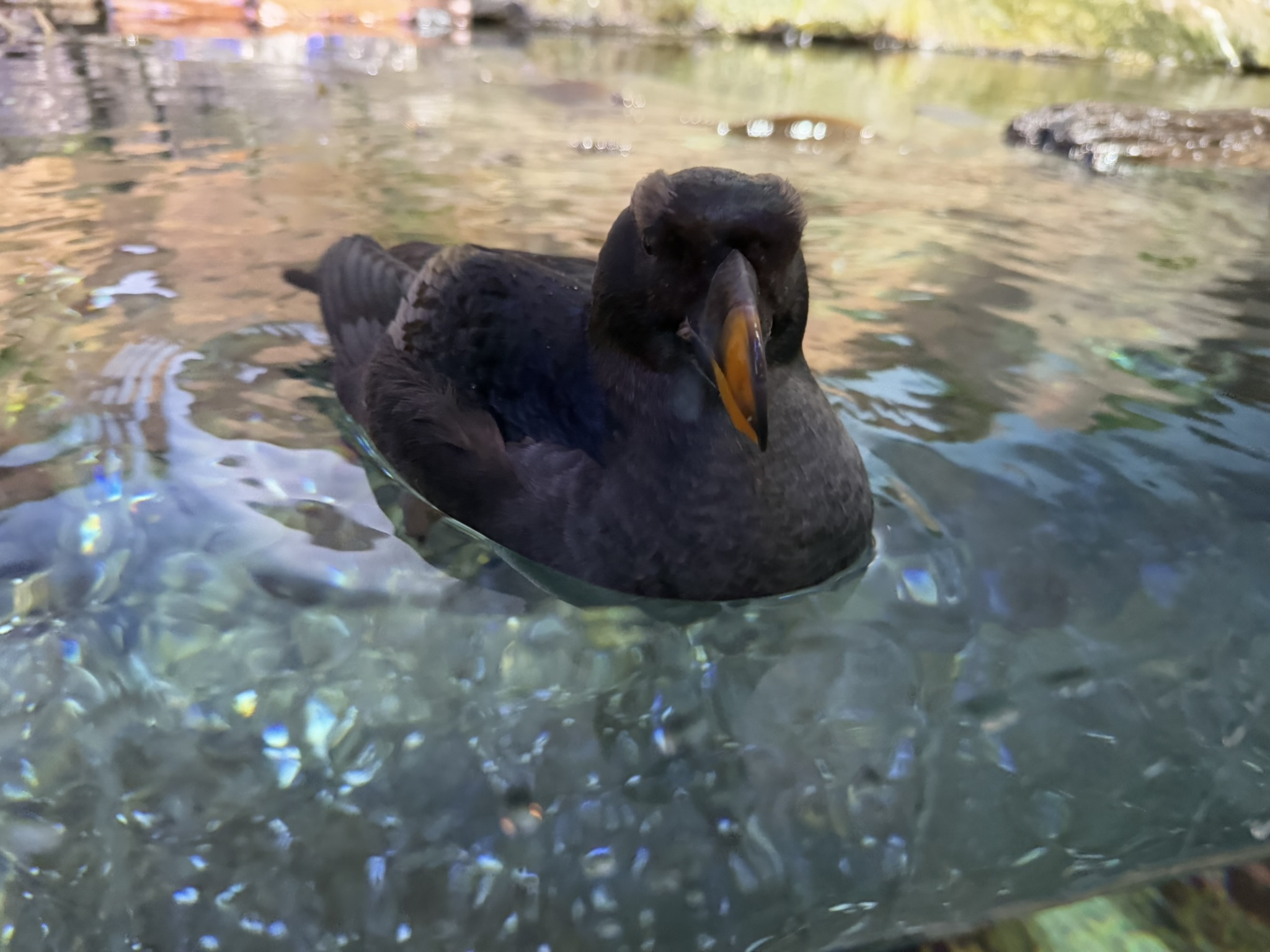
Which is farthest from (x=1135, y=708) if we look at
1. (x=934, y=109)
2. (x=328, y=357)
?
(x=934, y=109)

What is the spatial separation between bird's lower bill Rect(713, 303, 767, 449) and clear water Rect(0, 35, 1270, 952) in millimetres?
601

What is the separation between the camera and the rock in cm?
709

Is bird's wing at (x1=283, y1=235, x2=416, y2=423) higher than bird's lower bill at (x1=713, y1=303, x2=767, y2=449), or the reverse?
bird's lower bill at (x1=713, y1=303, x2=767, y2=449)

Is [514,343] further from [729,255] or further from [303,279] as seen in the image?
[303,279]

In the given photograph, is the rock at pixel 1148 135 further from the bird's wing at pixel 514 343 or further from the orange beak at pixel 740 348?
the orange beak at pixel 740 348

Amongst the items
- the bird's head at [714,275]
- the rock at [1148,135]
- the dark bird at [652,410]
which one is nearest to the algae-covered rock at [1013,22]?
the rock at [1148,135]

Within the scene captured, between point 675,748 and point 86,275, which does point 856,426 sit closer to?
point 675,748

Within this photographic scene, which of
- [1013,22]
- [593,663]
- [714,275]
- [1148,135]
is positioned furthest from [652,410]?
[1013,22]

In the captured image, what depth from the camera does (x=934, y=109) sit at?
1041 cm

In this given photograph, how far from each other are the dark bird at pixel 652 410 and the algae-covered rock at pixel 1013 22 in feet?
65.3

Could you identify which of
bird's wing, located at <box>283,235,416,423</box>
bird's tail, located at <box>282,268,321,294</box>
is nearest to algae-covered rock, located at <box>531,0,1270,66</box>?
bird's tail, located at <box>282,268,321,294</box>

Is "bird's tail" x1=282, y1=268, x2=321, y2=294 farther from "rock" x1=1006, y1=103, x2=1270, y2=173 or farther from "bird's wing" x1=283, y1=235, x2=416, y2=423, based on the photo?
"rock" x1=1006, y1=103, x2=1270, y2=173

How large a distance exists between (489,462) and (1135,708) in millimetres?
1644

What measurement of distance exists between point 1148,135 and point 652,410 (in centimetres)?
722
